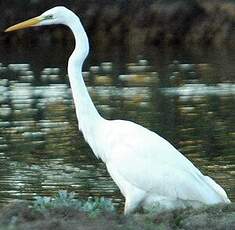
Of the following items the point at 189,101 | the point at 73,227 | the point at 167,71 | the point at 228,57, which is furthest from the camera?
the point at 228,57

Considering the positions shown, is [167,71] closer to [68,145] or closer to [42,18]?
[68,145]

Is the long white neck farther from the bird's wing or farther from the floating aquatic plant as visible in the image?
the floating aquatic plant

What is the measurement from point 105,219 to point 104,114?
11.5 meters

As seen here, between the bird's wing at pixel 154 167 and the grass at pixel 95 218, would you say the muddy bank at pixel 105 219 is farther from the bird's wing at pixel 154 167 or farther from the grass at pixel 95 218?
the bird's wing at pixel 154 167

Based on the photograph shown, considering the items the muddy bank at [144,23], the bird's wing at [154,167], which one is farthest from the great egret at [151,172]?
the muddy bank at [144,23]

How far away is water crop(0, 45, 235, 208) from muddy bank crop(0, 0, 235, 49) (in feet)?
20.7

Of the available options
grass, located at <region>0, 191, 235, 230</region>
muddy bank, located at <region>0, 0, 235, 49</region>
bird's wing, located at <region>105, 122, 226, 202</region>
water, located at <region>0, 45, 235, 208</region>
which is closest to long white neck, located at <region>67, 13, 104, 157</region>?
bird's wing, located at <region>105, 122, 226, 202</region>

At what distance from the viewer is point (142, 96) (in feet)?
66.5

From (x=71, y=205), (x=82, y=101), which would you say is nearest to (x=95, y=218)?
(x=71, y=205)

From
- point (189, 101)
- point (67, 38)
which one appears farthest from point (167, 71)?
point (67, 38)

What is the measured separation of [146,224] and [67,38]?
3295 cm

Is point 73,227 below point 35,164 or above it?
above

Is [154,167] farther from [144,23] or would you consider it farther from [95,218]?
[144,23]

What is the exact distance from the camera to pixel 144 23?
37281 mm
